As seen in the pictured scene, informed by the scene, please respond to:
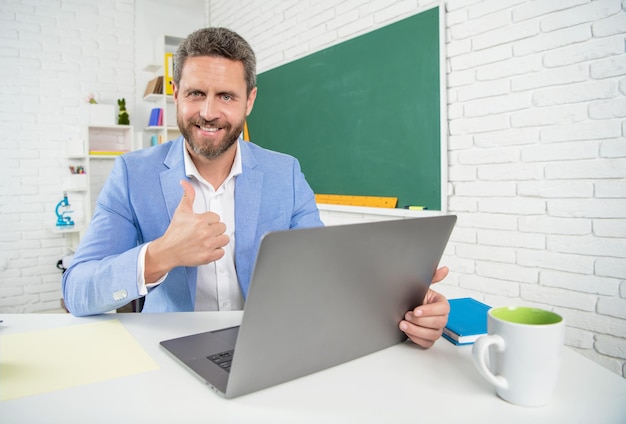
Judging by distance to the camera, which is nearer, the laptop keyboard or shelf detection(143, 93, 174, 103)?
the laptop keyboard

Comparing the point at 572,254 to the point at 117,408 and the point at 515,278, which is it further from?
the point at 117,408

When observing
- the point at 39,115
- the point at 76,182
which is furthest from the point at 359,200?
the point at 39,115

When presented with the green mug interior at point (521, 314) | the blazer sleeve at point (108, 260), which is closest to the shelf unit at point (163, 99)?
the blazer sleeve at point (108, 260)

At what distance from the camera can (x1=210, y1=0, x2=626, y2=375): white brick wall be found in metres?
1.75

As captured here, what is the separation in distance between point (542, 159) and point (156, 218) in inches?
62.8

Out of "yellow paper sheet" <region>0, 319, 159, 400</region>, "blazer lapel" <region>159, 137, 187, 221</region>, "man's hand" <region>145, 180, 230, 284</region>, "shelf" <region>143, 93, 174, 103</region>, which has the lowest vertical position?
"yellow paper sheet" <region>0, 319, 159, 400</region>

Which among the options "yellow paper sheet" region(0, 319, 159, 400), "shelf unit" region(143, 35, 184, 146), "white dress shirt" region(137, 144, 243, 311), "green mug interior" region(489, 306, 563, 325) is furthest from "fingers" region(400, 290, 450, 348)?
"shelf unit" region(143, 35, 184, 146)

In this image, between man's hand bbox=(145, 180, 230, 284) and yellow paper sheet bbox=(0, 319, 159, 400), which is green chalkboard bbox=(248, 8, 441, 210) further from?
yellow paper sheet bbox=(0, 319, 159, 400)

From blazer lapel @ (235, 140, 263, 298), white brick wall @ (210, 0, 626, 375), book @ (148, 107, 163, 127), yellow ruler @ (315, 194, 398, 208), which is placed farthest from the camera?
book @ (148, 107, 163, 127)

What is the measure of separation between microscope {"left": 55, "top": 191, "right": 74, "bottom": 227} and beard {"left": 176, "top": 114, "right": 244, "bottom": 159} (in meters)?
3.41

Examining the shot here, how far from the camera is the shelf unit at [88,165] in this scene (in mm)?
4344

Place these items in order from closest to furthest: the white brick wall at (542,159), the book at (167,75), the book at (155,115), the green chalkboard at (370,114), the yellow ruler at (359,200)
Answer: the white brick wall at (542,159) < the green chalkboard at (370,114) < the yellow ruler at (359,200) < the book at (167,75) < the book at (155,115)

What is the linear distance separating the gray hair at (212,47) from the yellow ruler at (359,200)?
4.55 feet

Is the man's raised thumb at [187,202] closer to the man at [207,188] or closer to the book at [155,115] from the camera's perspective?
the man at [207,188]
